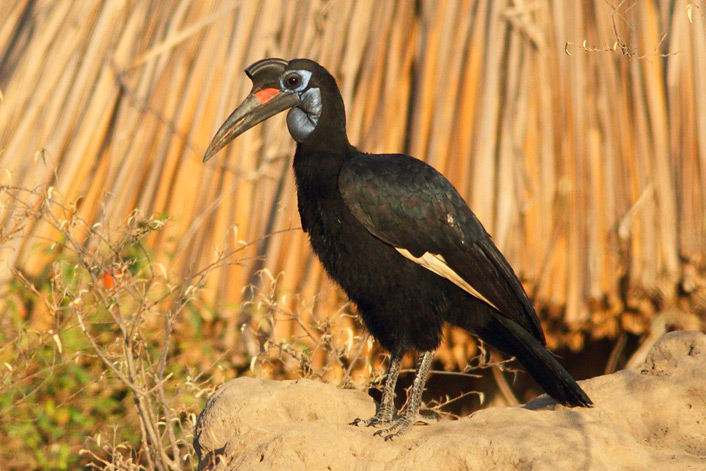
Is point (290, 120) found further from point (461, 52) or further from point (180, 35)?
point (180, 35)

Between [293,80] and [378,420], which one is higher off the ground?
[293,80]

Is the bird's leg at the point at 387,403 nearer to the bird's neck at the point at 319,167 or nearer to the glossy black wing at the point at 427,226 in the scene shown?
the glossy black wing at the point at 427,226

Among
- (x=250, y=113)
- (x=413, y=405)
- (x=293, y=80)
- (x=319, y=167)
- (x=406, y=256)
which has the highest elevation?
(x=293, y=80)

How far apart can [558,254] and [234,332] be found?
5.06ft

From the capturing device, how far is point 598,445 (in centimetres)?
247

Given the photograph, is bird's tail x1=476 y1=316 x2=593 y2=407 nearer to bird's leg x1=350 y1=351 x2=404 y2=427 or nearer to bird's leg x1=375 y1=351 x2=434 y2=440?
bird's leg x1=375 y1=351 x2=434 y2=440

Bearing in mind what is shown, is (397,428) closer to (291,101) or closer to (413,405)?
(413,405)

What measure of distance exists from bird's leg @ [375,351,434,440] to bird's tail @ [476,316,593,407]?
244 millimetres

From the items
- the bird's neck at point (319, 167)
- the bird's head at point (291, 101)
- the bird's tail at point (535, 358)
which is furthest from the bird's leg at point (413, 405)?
the bird's head at point (291, 101)

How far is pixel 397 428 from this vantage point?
Result: 282cm

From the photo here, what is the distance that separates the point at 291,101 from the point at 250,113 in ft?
0.52

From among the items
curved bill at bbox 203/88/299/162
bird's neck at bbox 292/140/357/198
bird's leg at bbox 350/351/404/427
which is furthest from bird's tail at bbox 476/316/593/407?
curved bill at bbox 203/88/299/162

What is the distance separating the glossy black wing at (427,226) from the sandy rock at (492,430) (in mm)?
417

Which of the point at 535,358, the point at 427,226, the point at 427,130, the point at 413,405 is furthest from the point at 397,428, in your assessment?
the point at 427,130
